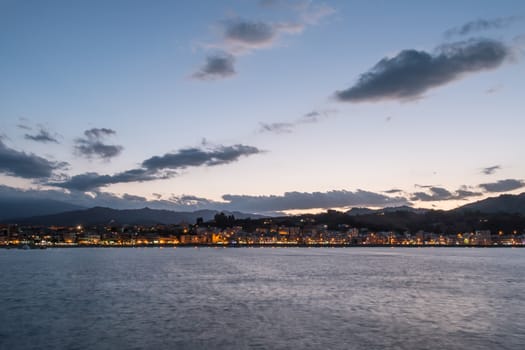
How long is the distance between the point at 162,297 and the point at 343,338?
1849 centimetres

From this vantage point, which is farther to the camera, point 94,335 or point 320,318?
point 320,318

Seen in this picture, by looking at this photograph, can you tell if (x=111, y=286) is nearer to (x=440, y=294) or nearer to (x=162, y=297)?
(x=162, y=297)

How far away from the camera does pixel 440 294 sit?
128ft

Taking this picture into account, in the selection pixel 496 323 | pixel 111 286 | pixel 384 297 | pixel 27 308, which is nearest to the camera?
pixel 496 323

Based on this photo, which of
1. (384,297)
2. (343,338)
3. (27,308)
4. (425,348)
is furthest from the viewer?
(384,297)

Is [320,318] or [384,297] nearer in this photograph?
[320,318]

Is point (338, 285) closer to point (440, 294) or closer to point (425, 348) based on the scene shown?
point (440, 294)

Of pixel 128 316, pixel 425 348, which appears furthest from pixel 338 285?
pixel 425 348

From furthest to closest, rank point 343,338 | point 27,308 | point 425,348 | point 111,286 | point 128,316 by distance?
point 111,286 < point 27,308 < point 128,316 < point 343,338 < point 425,348

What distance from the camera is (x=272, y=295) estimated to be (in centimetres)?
3853

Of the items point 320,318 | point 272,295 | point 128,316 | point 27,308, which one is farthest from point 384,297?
point 27,308

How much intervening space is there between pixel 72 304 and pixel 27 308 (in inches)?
112

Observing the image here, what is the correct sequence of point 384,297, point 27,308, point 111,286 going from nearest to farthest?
point 27,308
point 384,297
point 111,286

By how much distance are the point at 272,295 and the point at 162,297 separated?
816cm
